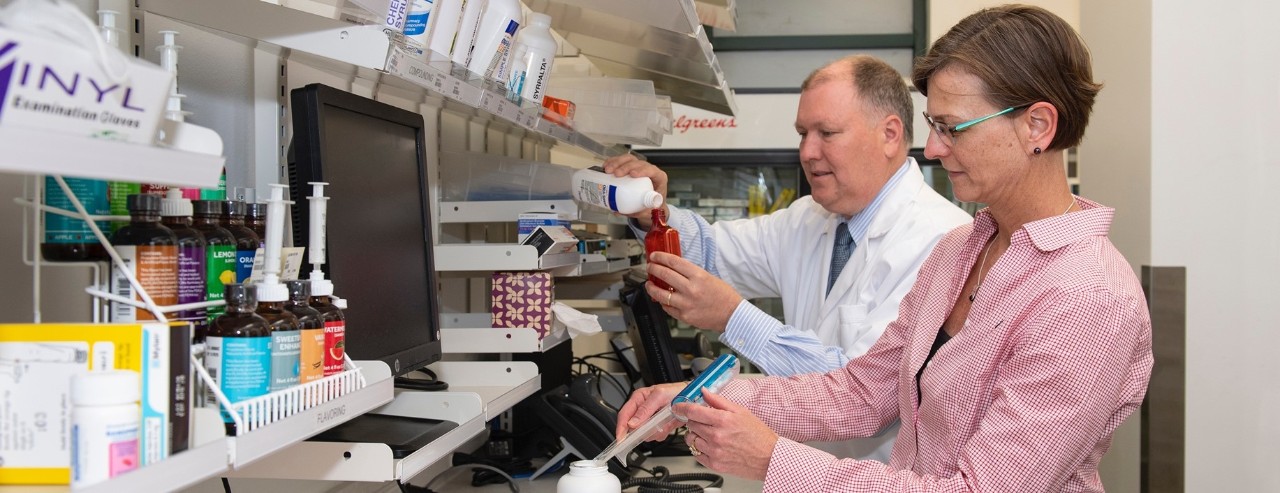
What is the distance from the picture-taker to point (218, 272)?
1.00 metres

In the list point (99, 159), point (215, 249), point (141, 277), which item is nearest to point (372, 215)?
point (215, 249)

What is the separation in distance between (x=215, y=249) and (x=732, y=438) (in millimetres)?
888

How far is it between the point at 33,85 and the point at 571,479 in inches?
34.7

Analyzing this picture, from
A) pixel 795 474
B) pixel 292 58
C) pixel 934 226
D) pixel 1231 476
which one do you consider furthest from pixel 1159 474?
pixel 292 58

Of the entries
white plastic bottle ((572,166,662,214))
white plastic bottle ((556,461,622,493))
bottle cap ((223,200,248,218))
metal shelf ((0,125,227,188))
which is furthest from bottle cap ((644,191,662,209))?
metal shelf ((0,125,227,188))

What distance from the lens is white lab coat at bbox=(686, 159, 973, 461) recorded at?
2291 mm

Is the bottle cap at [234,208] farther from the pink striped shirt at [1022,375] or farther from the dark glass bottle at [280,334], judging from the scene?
the pink striped shirt at [1022,375]

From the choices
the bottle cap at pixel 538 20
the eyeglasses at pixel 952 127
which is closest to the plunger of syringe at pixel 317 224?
the bottle cap at pixel 538 20

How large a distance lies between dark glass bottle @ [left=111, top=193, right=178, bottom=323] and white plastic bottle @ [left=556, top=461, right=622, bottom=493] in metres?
0.60

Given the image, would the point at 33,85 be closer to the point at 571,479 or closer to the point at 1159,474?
the point at 571,479

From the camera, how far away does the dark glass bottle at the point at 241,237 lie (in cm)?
105

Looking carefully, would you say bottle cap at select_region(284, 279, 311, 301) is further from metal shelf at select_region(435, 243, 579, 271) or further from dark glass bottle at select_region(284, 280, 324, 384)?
metal shelf at select_region(435, 243, 579, 271)

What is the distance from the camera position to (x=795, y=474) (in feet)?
5.04

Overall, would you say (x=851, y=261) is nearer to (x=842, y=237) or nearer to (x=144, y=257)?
(x=842, y=237)
